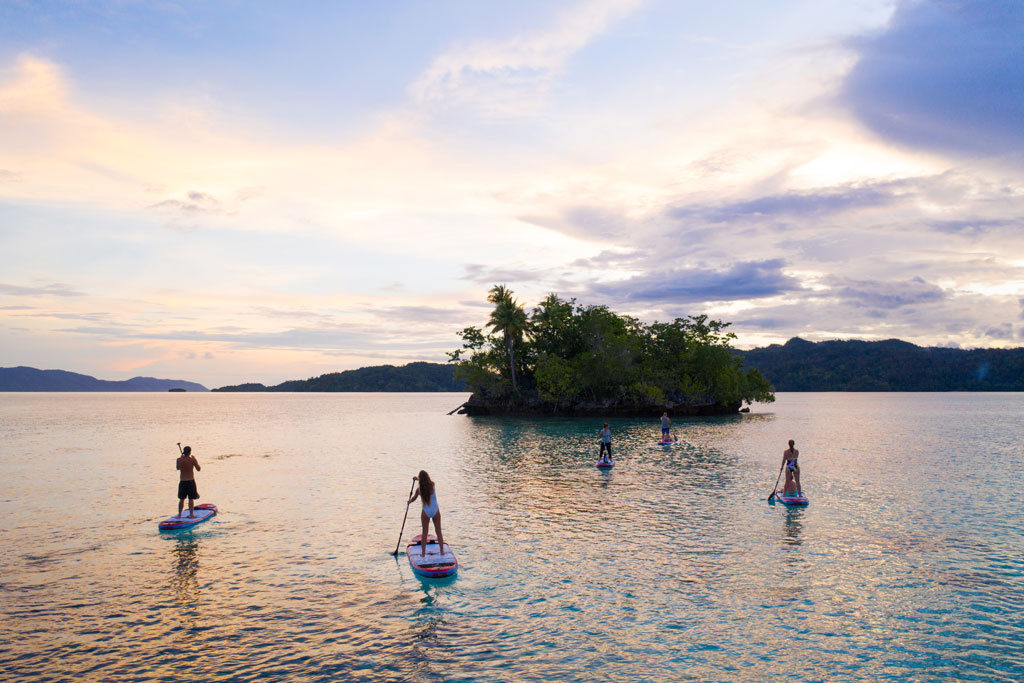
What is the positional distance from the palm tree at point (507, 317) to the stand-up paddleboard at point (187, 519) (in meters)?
75.0

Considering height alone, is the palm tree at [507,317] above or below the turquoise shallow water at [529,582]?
above

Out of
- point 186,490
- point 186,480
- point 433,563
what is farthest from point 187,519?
point 433,563

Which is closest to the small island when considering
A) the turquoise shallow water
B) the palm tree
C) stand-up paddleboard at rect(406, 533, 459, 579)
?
the palm tree

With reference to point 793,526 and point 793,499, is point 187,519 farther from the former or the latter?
point 793,499

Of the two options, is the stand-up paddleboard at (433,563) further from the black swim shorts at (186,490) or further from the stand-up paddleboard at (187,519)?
the black swim shorts at (186,490)

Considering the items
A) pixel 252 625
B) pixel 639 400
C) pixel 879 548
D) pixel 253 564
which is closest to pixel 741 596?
pixel 879 548

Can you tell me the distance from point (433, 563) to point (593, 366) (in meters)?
82.1

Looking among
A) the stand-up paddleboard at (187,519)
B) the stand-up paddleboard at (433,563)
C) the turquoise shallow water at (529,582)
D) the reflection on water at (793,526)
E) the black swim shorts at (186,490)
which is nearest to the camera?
the turquoise shallow water at (529,582)

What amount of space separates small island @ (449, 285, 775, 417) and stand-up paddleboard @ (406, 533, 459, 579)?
77054 millimetres

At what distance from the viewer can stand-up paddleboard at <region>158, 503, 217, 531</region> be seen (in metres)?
21.4

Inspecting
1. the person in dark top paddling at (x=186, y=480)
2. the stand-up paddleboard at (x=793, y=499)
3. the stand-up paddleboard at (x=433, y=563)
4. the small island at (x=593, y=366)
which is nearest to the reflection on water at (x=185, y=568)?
the person in dark top paddling at (x=186, y=480)

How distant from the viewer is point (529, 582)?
15.6m

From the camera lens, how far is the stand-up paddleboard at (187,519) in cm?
2144

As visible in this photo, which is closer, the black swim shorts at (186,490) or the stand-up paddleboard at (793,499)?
the black swim shorts at (186,490)
